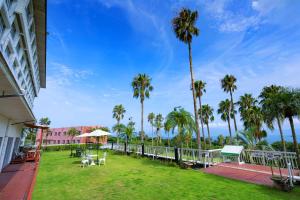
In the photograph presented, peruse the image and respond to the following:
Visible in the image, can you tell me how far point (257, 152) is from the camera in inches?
421

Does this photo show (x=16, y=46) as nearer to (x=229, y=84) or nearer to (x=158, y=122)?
→ (x=229, y=84)

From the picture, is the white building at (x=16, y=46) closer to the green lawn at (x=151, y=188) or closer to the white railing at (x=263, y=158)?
the green lawn at (x=151, y=188)

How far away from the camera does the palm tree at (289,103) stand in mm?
7819

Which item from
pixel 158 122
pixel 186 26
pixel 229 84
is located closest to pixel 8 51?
pixel 186 26

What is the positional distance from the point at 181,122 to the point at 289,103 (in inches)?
253

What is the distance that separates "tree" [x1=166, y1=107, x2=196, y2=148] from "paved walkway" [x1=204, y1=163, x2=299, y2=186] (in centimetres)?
298

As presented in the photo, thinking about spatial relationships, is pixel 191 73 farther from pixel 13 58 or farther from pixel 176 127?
pixel 13 58

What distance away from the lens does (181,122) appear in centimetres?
1243

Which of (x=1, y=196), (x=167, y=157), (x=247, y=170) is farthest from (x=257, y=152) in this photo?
(x=1, y=196)

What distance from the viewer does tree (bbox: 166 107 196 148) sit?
12.3 meters

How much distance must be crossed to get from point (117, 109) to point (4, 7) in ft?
118

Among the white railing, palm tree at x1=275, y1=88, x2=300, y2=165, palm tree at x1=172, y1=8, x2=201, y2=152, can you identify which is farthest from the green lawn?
palm tree at x1=172, y1=8, x2=201, y2=152

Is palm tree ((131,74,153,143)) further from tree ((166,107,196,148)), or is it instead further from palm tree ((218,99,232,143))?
palm tree ((218,99,232,143))

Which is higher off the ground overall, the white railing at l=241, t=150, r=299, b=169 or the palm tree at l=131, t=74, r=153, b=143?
the palm tree at l=131, t=74, r=153, b=143
